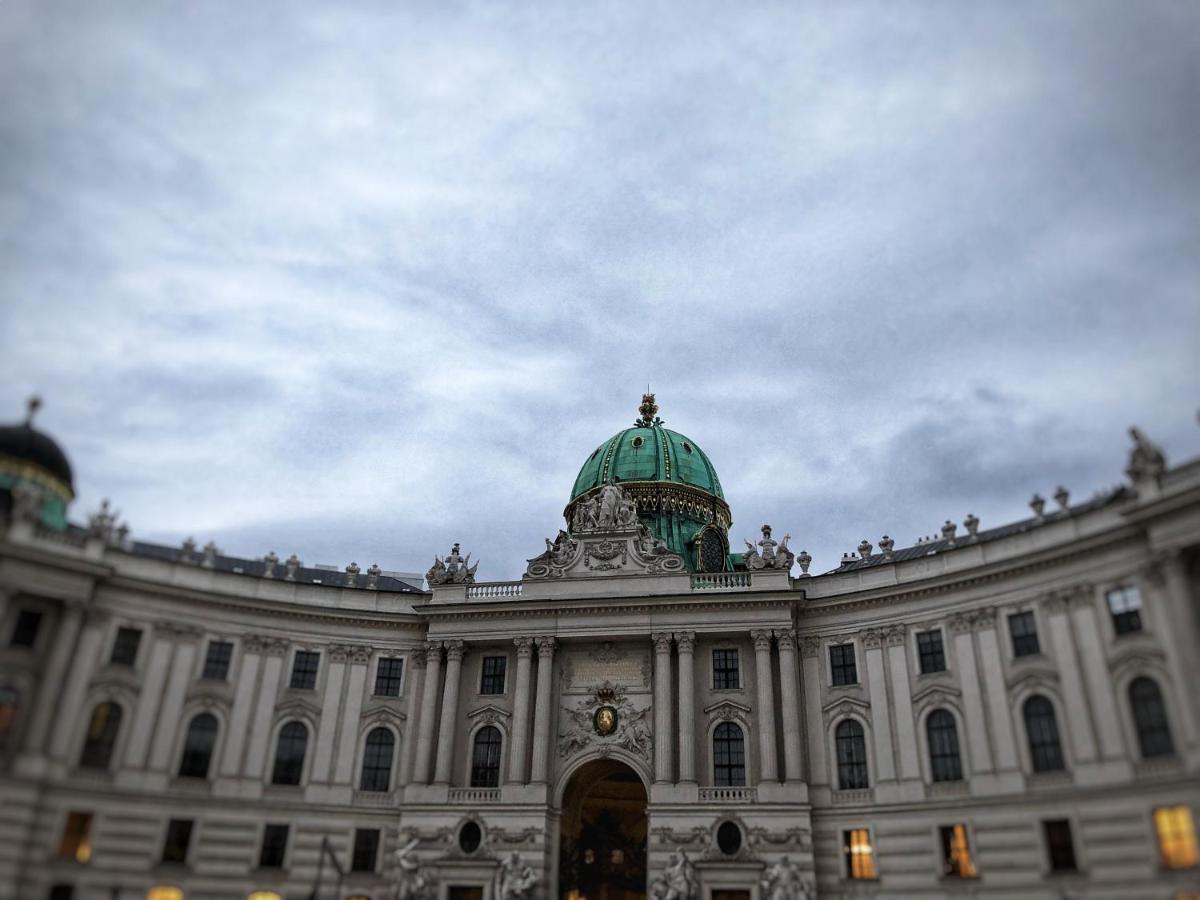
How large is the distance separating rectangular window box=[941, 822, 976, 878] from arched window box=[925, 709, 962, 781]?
222 centimetres

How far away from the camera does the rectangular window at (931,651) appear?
42.2 metres

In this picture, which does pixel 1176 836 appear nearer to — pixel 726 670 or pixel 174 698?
pixel 726 670

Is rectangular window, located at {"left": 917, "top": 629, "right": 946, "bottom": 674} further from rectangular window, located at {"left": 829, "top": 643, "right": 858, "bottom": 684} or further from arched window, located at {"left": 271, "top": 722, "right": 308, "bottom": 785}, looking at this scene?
arched window, located at {"left": 271, "top": 722, "right": 308, "bottom": 785}

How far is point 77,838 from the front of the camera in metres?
39.1

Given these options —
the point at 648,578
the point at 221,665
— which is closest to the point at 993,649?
the point at 648,578

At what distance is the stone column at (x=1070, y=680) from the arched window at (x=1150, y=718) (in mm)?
1771

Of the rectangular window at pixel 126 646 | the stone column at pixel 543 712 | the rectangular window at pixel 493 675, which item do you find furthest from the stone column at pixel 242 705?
the stone column at pixel 543 712

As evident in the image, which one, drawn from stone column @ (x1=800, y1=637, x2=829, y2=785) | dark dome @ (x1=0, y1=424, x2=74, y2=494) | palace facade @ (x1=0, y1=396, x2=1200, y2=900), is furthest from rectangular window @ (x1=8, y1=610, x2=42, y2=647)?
stone column @ (x1=800, y1=637, x2=829, y2=785)

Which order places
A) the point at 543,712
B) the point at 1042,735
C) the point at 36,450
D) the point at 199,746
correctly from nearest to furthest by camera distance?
the point at 1042,735, the point at 36,450, the point at 199,746, the point at 543,712

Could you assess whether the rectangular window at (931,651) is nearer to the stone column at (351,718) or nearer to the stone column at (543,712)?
the stone column at (543,712)

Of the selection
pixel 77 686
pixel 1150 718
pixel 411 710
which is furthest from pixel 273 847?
pixel 1150 718

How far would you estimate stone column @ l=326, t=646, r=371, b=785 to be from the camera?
46125 millimetres

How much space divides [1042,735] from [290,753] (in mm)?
35651

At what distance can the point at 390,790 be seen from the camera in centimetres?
4662
